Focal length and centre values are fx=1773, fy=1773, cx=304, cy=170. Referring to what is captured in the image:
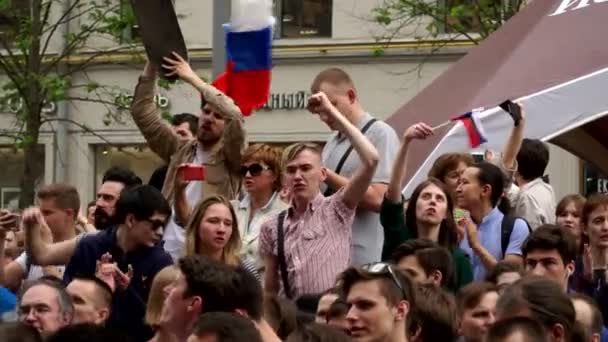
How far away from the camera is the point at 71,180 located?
106 feet

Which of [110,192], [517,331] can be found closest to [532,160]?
[110,192]

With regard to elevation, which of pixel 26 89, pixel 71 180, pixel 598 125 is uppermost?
pixel 598 125

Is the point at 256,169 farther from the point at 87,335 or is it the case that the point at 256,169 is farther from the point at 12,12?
the point at 12,12

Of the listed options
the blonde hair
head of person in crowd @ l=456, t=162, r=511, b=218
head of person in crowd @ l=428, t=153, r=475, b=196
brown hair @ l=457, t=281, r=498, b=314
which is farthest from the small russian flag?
the blonde hair

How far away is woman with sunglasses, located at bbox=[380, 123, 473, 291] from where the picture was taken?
378 inches

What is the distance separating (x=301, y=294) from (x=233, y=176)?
1397 millimetres

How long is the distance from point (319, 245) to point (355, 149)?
0.55 metres

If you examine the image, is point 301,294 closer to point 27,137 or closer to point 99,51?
point 27,137

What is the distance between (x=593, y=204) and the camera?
10.6m

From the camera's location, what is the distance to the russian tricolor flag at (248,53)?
10.7m

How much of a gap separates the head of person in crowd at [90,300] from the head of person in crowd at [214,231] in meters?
0.67

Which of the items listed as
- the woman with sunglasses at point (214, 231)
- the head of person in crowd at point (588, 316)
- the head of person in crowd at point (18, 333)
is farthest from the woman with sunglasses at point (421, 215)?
the head of person in crowd at point (18, 333)

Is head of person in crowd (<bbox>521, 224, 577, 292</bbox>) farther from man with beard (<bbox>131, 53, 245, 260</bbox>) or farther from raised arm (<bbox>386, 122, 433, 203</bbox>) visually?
man with beard (<bbox>131, 53, 245, 260</bbox>)

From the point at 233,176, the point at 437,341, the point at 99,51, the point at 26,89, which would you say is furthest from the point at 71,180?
the point at 437,341
